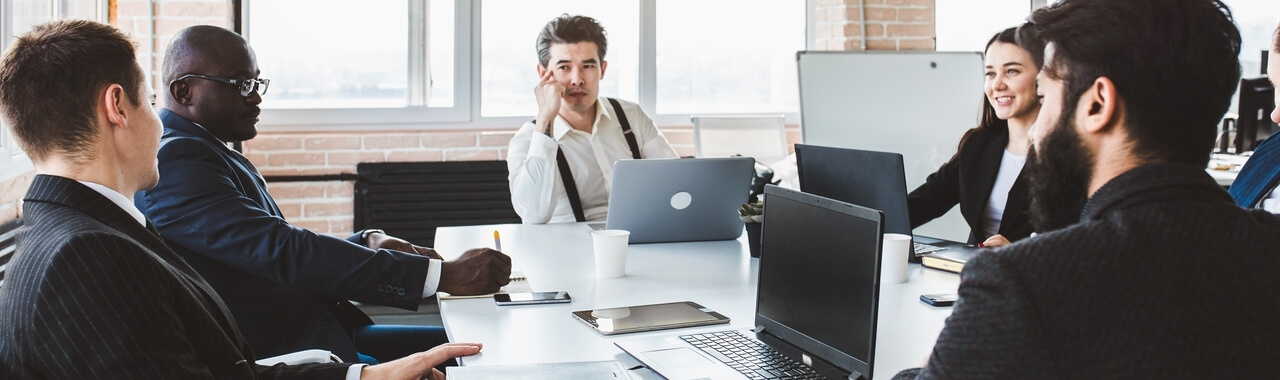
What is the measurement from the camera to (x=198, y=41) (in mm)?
2064

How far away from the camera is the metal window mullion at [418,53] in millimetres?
4367

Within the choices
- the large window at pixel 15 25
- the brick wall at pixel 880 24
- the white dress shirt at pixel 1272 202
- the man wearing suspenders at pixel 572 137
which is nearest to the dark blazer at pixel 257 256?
the large window at pixel 15 25

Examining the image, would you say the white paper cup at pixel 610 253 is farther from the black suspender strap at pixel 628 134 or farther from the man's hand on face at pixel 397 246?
the black suspender strap at pixel 628 134

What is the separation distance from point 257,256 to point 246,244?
30mm

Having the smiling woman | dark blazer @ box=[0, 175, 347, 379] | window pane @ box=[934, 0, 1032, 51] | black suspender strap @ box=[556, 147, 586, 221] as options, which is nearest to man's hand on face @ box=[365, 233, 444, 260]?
black suspender strap @ box=[556, 147, 586, 221]

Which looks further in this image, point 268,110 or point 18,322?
point 268,110

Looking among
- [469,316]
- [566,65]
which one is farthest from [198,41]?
[566,65]

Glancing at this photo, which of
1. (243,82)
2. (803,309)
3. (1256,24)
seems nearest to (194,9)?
(243,82)

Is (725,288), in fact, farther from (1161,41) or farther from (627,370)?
(1161,41)

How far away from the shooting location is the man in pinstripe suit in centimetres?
109

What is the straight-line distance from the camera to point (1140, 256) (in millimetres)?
840

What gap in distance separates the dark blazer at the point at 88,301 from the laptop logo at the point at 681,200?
1445 millimetres

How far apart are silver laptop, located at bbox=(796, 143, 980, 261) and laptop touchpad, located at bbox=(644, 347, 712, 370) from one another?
2.71 ft

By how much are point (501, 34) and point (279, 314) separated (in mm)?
2624
